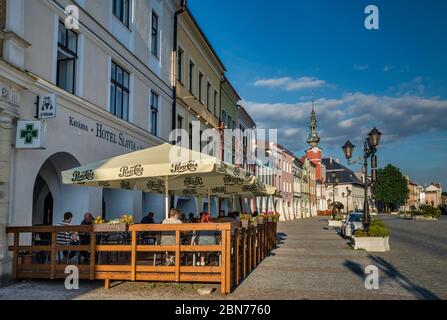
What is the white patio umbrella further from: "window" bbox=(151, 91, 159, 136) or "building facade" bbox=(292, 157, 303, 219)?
"building facade" bbox=(292, 157, 303, 219)

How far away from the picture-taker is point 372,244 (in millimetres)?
15656

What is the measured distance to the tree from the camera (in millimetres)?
107812

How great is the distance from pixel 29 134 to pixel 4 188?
1193 millimetres

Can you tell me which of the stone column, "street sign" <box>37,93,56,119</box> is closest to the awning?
the stone column

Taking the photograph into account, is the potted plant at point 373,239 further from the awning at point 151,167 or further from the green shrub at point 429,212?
the green shrub at point 429,212

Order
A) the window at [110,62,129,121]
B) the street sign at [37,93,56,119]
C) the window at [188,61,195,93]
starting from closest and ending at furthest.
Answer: the street sign at [37,93,56,119], the window at [110,62,129,121], the window at [188,61,195,93]

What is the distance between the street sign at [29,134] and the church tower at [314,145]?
286ft

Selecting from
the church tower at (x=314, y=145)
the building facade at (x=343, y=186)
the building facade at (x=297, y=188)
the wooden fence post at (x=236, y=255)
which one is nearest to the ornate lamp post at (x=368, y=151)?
the wooden fence post at (x=236, y=255)

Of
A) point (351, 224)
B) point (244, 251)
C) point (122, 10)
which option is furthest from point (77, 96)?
point (351, 224)

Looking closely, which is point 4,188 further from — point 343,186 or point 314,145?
point 343,186

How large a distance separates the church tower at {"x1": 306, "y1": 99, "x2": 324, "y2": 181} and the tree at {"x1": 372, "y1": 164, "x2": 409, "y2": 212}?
66.2 feet

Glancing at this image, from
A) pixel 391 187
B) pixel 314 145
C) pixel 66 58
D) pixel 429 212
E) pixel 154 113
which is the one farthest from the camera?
pixel 391 187

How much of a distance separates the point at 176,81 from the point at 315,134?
81.3 metres

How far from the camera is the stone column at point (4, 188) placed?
849 centimetres
